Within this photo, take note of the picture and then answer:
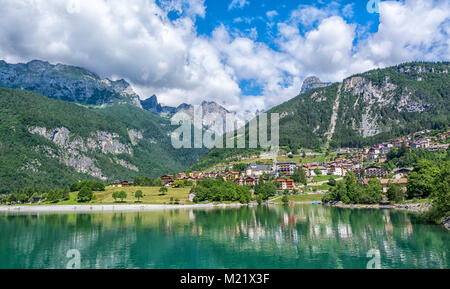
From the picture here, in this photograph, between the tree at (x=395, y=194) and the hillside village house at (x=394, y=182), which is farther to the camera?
the hillside village house at (x=394, y=182)

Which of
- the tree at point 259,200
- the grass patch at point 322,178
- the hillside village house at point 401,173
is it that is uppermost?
the hillside village house at point 401,173

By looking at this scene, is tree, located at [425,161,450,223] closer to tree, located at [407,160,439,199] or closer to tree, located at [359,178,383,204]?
tree, located at [407,160,439,199]

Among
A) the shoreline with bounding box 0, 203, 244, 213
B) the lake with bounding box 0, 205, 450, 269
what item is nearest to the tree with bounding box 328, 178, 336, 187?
the shoreline with bounding box 0, 203, 244, 213

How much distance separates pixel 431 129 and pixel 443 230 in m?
162

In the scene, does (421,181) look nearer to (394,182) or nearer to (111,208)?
(394,182)

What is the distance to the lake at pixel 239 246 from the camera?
30.2m

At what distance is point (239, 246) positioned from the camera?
38438mm

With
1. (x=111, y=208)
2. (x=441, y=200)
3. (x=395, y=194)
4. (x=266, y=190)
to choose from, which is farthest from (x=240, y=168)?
(x=441, y=200)

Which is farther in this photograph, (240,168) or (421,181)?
(240,168)

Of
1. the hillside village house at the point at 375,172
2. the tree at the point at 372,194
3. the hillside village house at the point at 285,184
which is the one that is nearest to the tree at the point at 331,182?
the hillside village house at the point at 375,172

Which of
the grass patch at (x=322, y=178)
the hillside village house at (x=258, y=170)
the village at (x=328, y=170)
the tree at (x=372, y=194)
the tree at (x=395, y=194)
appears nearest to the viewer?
the tree at (x=395, y=194)

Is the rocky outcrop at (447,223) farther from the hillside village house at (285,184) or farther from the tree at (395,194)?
the hillside village house at (285,184)
